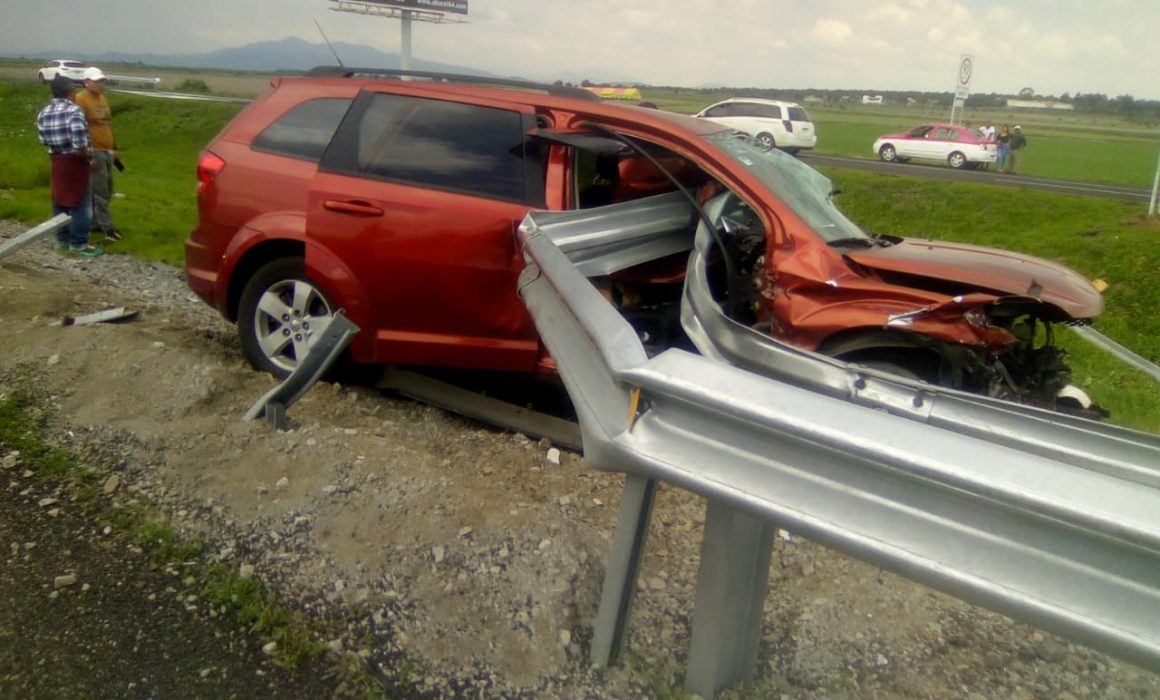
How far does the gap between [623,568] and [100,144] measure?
9856mm

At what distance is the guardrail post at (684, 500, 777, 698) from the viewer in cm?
248

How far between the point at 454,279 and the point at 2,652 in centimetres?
274

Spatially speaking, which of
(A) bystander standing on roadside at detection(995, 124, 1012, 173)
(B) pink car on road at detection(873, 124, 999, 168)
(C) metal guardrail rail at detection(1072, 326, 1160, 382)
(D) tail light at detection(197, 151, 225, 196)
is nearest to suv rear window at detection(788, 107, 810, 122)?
(B) pink car on road at detection(873, 124, 999, 168)

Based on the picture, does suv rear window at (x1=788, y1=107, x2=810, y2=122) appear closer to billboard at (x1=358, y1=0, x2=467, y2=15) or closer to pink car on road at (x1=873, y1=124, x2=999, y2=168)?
pink car on road at (x1=873, y1=124, x2=999, y2=168)

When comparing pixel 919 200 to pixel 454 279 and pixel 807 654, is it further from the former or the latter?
pixel 807 654

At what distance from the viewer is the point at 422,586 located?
3109 millimetres

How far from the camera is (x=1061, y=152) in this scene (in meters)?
36.9

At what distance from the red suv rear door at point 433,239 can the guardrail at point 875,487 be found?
238 centimetres

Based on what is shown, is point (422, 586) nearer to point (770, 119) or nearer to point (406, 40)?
point (770, 119)

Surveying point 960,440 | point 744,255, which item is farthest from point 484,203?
point 960,440

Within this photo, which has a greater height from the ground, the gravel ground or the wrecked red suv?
the wrecked red suv

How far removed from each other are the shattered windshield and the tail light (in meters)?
2.78

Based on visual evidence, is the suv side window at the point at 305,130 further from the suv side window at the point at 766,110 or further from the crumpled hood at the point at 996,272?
the suv side window at the point at 766,110

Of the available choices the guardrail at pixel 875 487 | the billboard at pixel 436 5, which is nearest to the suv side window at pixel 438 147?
the guardrail at pixel 875 487
